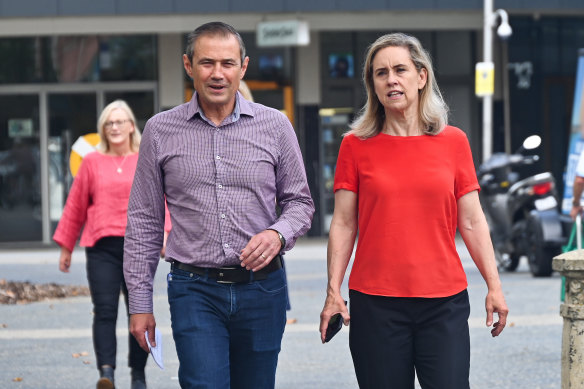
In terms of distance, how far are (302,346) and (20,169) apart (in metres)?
13.8

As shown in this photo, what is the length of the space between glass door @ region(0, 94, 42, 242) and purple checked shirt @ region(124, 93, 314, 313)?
1813 cm

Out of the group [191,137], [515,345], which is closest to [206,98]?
[191,137]

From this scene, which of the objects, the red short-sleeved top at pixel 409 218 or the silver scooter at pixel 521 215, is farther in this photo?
the silver scooter at pixel 521 215

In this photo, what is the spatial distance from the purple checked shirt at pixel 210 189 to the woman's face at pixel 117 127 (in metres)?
2.87

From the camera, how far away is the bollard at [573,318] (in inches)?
201

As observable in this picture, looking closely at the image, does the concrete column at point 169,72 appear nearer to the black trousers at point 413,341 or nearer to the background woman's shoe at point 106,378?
the background woman's shoe at point 106,378

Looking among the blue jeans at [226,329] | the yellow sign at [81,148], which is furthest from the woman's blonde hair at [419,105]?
the yellow sign at [81,148]

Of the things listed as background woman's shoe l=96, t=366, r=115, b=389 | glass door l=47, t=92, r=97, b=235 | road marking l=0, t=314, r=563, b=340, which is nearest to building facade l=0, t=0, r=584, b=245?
glass door l=47, t=92, r=97, b=235

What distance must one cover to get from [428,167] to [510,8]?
57.8ft

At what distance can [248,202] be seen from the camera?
4469 millimetres

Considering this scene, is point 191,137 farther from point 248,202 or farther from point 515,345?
point 515,345

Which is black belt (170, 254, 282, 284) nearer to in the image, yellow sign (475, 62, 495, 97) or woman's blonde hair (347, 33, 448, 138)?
woman's blonde hair (347, 33, 448, 138)

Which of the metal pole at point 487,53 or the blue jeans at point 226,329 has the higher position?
the metal pole at point 487,53

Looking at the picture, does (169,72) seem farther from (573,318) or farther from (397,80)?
(397,80)
